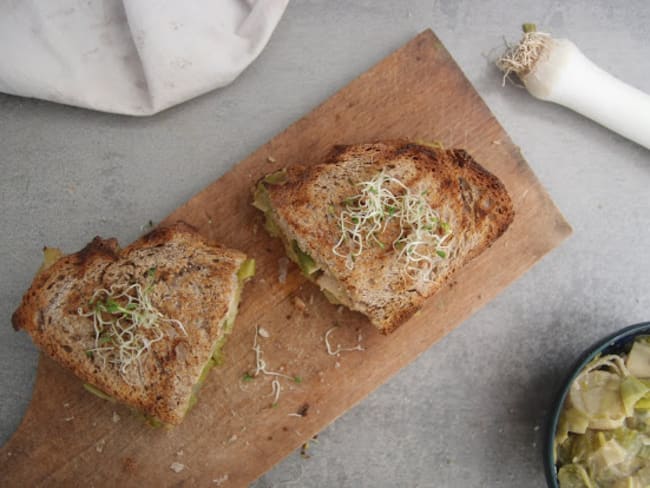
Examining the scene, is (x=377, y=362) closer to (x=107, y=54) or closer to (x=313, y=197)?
(x=313, y=197)

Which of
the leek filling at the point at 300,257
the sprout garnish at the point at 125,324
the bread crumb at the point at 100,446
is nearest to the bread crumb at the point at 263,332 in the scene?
the leek filling at the point at 300,257

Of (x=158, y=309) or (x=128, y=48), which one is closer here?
(x=158, y=309)

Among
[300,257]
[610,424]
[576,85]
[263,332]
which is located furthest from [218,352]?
[576,85]

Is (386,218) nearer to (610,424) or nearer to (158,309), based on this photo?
(158,309)

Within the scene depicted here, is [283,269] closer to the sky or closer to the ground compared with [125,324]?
closer to the sky

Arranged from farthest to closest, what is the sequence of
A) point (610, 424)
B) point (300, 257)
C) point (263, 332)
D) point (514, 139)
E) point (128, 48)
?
point (514, 139)
point (128, 48)
point (263, 332)
point (300, 257)
point (610, 424)

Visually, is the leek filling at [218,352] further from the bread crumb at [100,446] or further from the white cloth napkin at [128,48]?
the white cloth napkin at [128,48]

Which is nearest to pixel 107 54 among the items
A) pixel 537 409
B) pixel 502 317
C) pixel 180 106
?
pixel 180 106
